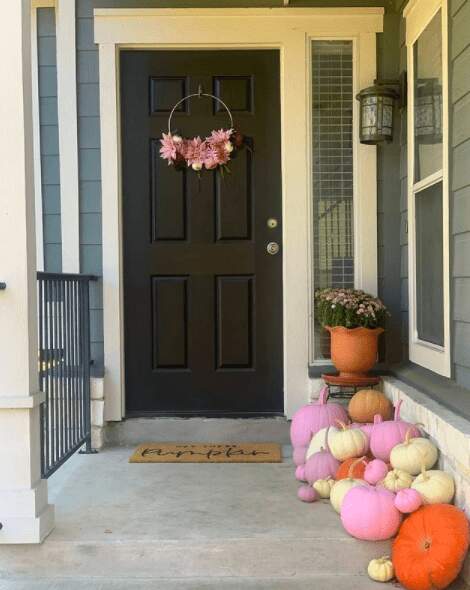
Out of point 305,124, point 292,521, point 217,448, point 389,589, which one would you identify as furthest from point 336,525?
point 305,124

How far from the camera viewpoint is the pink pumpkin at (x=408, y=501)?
7.72 ft

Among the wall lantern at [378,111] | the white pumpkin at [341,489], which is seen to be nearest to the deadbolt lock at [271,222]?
the wall lantern at [378,111]

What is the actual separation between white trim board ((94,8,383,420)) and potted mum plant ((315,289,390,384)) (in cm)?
25

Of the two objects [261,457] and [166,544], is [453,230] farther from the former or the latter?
[166,544]

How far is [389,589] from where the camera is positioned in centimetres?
227

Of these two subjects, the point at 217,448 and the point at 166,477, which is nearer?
the point at 166,477

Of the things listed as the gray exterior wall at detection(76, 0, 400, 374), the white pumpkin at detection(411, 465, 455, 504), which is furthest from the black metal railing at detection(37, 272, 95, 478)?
the white pumpkin at detection(411, 465, 455, 504)

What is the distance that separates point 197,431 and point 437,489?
157cm

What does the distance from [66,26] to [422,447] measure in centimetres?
276

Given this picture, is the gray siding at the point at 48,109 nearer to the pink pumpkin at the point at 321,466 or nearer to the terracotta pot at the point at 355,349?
the terracotta pot at the point at 355,349

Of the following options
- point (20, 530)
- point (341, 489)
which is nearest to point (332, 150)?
point (341, 489)

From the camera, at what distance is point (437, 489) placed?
2.38 metres

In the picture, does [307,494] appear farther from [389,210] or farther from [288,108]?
[288,108]

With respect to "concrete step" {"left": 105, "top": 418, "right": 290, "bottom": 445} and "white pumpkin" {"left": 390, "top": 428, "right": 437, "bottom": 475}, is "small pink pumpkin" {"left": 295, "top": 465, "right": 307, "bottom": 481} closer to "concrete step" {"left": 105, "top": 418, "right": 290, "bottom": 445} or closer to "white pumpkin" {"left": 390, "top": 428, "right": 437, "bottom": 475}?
"white pumpkin" {"left": 390, "top": 428, "right": 437, "bottom": 475}
